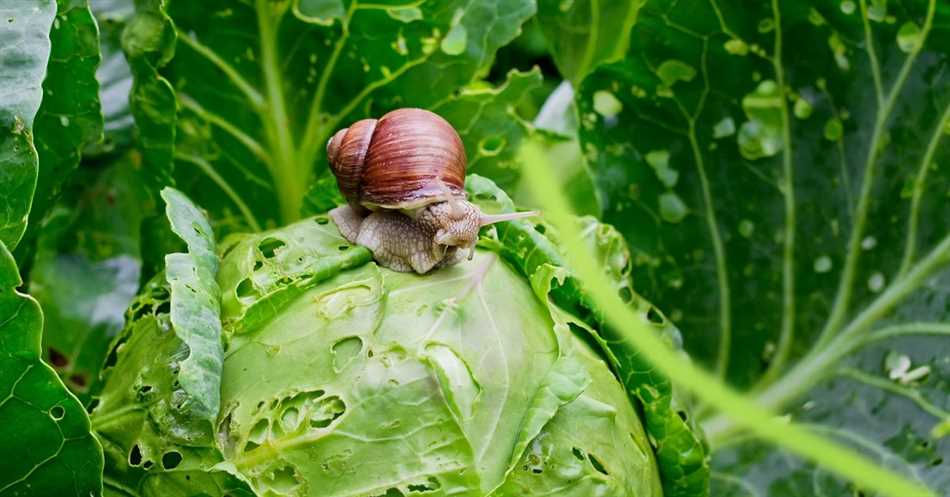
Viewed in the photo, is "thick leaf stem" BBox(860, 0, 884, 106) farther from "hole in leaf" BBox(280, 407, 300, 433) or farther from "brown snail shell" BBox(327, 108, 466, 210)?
"hole in leaf" BBox(280, 407, 300, 433)

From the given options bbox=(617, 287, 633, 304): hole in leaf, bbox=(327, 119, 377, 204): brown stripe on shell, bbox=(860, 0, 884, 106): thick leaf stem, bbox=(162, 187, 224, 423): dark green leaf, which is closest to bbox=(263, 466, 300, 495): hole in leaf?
bbox=(162, 187, 224, 423): dark green leaf

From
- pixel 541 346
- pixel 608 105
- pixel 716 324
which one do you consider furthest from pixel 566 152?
pixel 541 346

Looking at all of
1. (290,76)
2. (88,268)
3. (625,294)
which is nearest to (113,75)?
(88,268)

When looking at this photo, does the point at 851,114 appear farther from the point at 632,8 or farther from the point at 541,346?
the point at 541,346

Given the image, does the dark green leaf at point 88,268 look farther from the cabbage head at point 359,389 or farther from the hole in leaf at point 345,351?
the hole in leaf at point 345,351

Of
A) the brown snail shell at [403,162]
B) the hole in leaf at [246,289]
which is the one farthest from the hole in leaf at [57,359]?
the brown snail shell at [403,162]

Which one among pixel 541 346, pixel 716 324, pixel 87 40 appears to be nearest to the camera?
pixel 541 346
